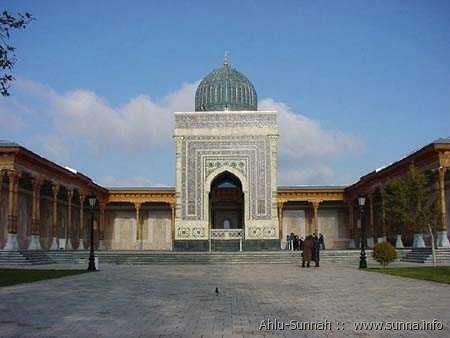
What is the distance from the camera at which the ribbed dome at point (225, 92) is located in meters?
33.7

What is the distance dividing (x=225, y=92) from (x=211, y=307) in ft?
86.2

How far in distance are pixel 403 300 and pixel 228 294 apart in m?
3.18

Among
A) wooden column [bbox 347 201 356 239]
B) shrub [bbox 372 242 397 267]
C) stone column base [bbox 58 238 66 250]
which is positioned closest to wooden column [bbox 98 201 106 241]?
stone column base [bbox 58 238 66 250]

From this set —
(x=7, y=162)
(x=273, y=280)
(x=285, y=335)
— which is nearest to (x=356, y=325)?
(x=285, y=335)

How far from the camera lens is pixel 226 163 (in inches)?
1243

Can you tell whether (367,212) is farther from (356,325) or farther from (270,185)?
(356,325)

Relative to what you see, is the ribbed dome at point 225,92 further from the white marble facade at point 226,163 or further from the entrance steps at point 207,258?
the entrance steps at point 207,258

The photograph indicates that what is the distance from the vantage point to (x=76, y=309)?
825cm

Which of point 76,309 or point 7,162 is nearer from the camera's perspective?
point 76,309

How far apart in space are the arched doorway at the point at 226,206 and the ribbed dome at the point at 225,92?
6.20 m

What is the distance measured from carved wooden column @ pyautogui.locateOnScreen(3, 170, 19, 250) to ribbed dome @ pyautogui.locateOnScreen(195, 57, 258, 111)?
13.5 meters

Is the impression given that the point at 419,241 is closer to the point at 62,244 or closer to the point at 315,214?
the point at 315,214

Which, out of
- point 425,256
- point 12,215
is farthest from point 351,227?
point 12,215

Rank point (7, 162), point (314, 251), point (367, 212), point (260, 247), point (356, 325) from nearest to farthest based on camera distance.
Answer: point (356, 325) < point (314, 251) < point (7, 162) < point (260, 247) < point (367, 212)
